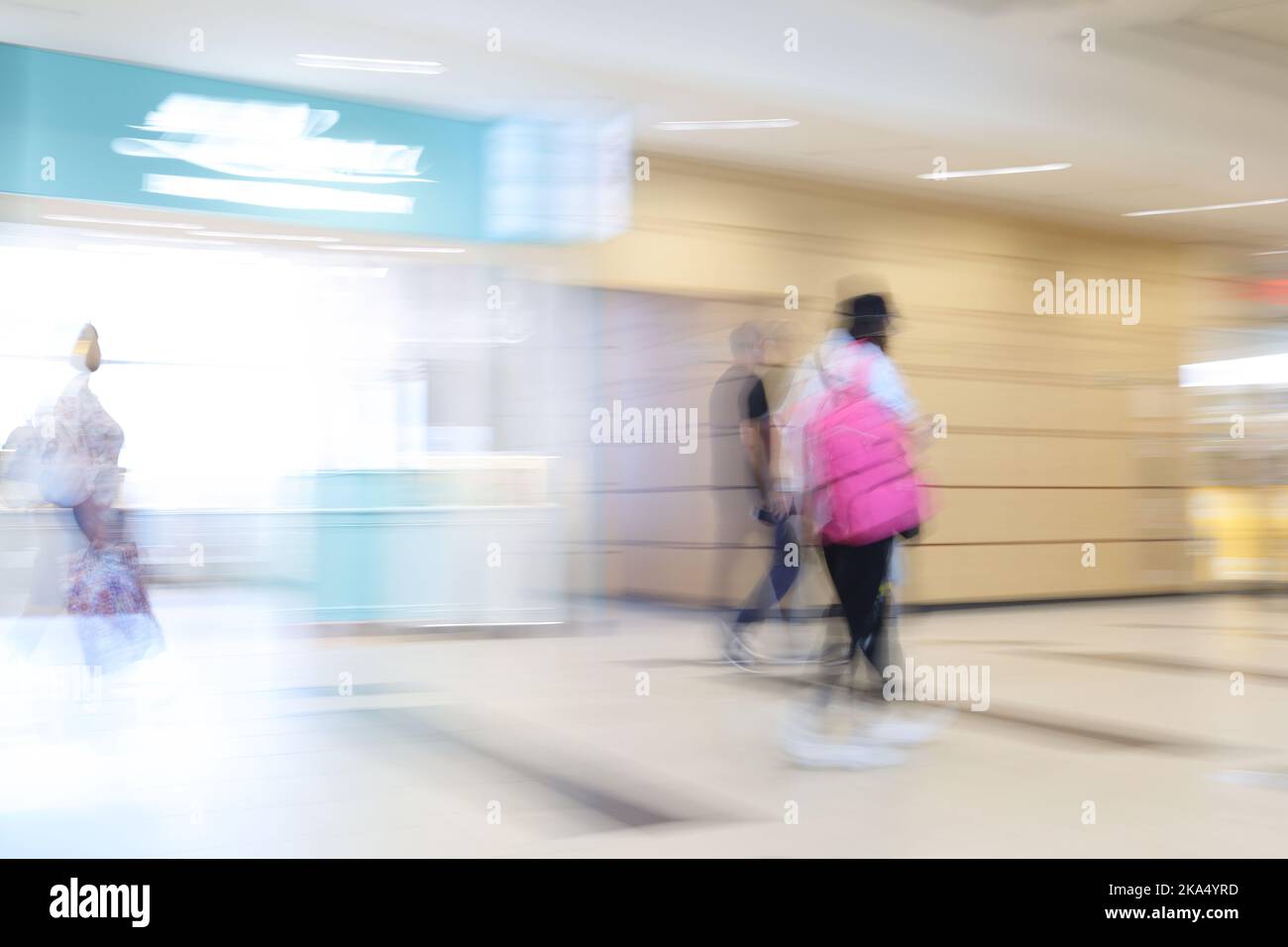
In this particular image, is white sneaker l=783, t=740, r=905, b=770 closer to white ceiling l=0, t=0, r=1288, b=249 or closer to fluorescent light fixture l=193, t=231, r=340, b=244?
white ceiling l=0, t=0, r=1288, b=249

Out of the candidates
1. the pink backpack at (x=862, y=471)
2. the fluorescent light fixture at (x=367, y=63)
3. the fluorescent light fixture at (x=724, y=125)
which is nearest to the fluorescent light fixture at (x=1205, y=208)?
the fluorescent light fixture at (x=724, y=125)

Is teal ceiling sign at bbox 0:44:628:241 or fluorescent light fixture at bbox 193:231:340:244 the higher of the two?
teal ceiling sign at bbox 0:44:628:241

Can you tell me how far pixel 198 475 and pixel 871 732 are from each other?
4.90 m

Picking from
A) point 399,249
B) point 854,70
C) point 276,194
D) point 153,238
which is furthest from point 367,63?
point 854,70

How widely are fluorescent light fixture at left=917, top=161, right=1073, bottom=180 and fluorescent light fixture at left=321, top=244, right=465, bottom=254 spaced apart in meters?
3.39

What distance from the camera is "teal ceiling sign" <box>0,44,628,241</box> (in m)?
5.76

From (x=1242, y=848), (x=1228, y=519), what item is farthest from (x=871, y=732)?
(x=1228, y=519)

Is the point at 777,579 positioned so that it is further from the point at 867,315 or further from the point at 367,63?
the point at 367,63

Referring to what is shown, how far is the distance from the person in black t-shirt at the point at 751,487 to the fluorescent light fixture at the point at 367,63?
2.25 metres

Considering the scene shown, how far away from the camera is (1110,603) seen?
9.23m

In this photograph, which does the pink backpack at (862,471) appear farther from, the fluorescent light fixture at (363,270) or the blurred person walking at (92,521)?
the fluorescent light fixture at (363,270)

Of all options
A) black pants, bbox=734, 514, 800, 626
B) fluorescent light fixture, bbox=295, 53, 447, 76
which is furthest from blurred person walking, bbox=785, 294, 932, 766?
fluorescent light fixture, bbox=295, 53, 447, 76

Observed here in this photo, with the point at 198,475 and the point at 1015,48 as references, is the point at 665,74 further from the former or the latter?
the point at 198,475

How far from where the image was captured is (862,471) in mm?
3686
